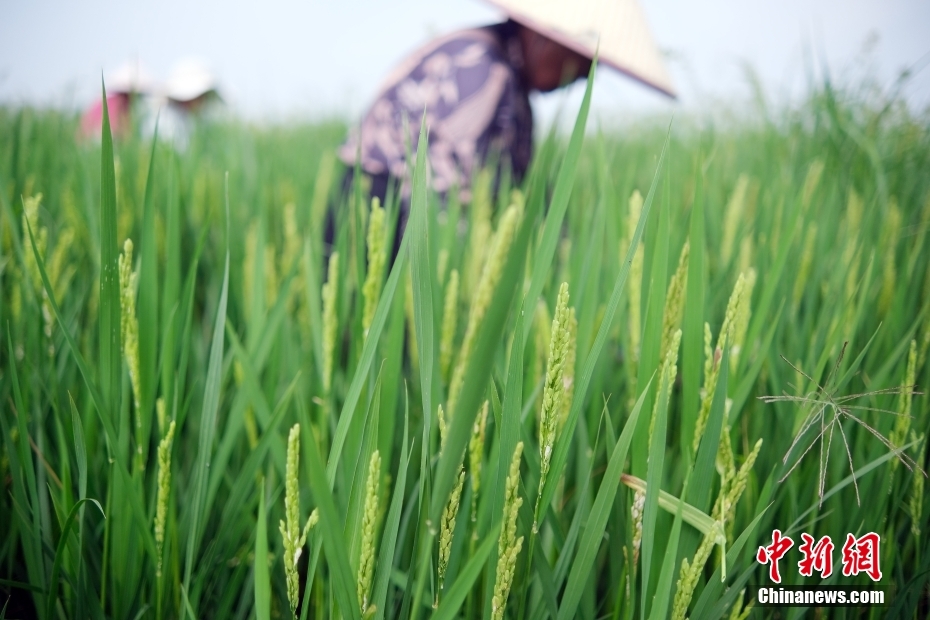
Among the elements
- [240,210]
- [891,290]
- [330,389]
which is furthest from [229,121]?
[891,290]

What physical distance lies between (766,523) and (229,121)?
271cm

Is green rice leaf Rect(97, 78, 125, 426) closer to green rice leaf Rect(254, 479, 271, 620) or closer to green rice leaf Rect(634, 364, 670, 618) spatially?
green rice leaf Rect(254, 479, 271, 620)

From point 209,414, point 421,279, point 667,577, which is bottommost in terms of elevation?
point 667,577

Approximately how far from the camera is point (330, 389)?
52cm

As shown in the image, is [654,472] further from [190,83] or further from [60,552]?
[190,83]

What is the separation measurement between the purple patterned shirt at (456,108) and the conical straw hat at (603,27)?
0.47 feet

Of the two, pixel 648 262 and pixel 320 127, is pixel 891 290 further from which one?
pixel 320 127

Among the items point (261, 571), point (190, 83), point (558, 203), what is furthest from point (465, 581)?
point (190, 83)

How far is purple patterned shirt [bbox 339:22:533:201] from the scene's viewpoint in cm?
130

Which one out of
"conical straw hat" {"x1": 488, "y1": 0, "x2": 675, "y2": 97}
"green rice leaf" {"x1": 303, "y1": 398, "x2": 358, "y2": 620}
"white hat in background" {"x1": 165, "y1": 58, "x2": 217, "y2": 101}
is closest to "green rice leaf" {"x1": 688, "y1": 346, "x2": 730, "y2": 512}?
"green rice leaf" {"x1": 303, "y1": 398, "x2": 358, "y2": 620}

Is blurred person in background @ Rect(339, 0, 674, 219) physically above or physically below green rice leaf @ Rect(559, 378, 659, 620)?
above

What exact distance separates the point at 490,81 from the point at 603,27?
28cm

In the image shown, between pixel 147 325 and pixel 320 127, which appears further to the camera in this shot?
pixel 320 127

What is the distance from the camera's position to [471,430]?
28 cm
